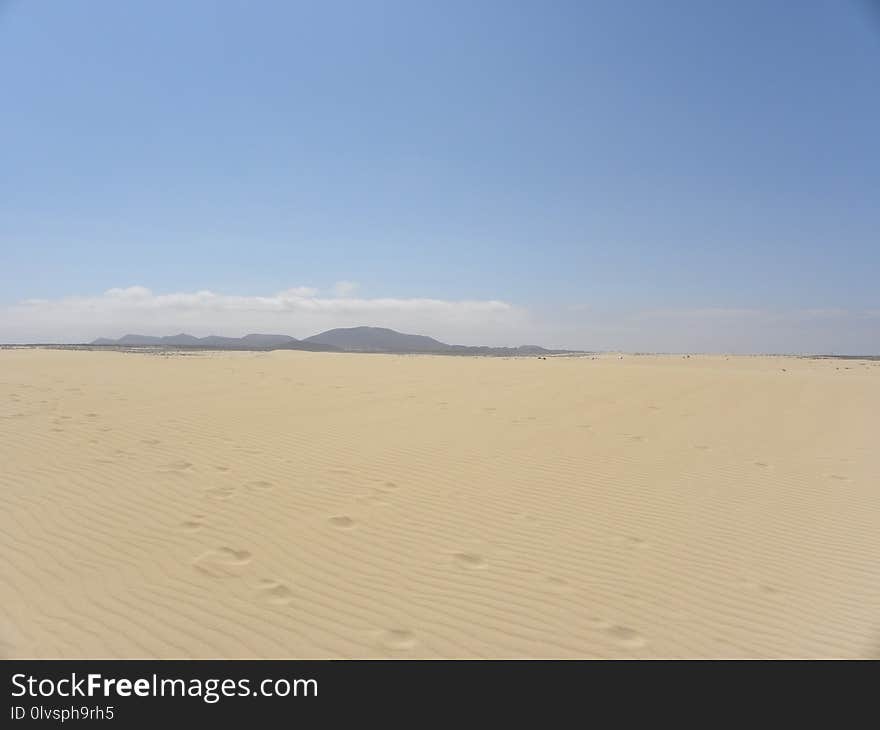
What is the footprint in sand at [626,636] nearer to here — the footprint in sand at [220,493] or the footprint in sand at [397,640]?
the footprint in sand at [397,640]

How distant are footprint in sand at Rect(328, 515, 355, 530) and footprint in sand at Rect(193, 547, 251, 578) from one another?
938 millimetres

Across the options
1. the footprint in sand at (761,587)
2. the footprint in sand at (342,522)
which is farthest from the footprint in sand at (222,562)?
the footprint in sand at (761,587)

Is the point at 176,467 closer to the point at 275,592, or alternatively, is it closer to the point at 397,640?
the point at 275,592

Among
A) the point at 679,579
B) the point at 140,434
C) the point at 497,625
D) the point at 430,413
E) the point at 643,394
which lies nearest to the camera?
the point at 497,625

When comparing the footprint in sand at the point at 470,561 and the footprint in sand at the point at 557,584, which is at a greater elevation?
the footprint in sand at the point at 470,561

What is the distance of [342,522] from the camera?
502 centimetres

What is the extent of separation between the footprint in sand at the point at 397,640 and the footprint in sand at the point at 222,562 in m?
1.39

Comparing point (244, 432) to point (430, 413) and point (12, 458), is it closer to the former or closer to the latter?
point (12, 458)

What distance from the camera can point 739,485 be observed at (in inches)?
268

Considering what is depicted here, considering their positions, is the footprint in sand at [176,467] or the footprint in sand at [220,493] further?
the footprint in sand at [176,467]

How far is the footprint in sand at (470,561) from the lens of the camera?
420cm

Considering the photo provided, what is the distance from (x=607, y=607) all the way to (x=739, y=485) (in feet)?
13.8
